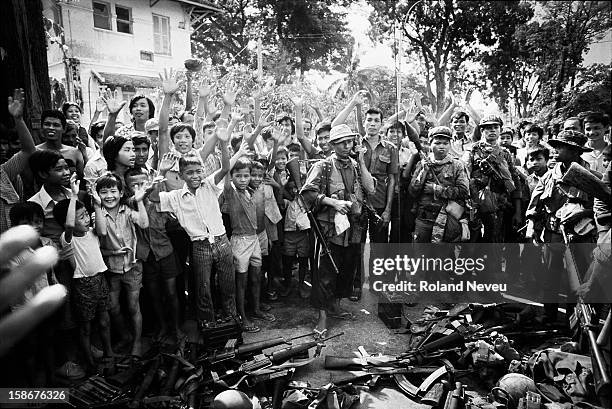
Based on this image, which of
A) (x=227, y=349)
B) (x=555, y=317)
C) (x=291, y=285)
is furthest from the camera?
(x=291, y=285)

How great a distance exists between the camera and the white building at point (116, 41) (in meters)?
7.27

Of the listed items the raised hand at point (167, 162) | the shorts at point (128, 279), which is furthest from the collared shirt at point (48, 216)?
the raised hand at point (167, 162)

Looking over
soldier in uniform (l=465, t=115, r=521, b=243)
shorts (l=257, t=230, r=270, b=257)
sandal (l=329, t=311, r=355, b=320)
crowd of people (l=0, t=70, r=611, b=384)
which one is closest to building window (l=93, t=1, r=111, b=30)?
crowd of people (l=0, t=70, r=611, b=384)

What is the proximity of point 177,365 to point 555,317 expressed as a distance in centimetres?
374


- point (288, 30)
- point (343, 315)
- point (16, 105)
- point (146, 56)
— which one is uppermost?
point (146, 56)

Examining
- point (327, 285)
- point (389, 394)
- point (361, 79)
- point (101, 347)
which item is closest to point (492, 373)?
point (389, 394)

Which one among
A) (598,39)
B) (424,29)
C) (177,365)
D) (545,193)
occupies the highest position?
(424,29)

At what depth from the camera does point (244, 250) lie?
4.38 m

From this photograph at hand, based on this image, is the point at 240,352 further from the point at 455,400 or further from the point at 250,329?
the point at 455,400

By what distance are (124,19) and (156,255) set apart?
Result: 7.04m

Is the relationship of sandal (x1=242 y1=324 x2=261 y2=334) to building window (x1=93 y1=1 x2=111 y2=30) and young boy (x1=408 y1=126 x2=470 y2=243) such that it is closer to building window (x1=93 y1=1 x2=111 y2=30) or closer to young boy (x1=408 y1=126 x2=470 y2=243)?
young boy (x1=408 y1=126 x2=470 y2=243)

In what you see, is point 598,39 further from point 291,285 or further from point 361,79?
point 361,79

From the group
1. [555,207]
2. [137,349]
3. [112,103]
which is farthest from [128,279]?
[555,207]

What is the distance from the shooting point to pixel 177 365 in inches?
131
